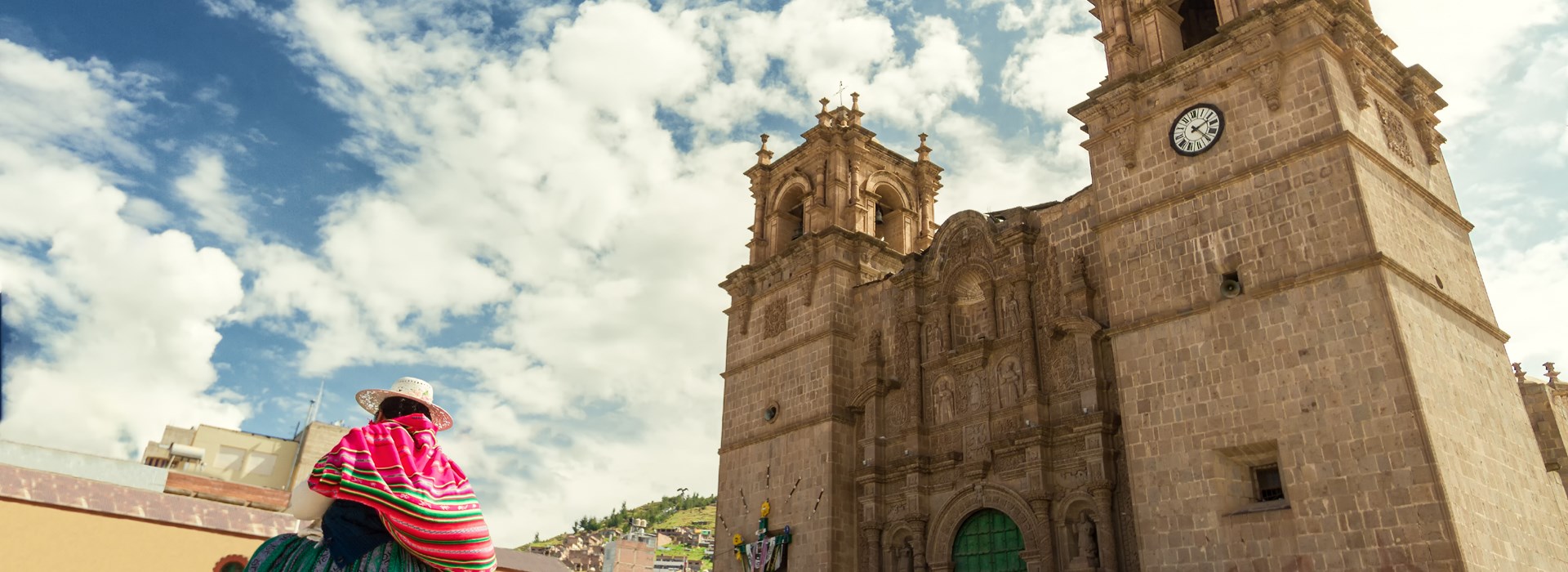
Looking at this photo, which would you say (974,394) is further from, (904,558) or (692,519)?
(692,519)

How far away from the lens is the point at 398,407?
4809 millimetres

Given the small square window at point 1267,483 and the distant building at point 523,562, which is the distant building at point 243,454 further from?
the small square window at point 1267,483

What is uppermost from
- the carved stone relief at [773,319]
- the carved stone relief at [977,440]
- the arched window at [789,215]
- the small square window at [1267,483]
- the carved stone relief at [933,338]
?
the arched window at [789,215]

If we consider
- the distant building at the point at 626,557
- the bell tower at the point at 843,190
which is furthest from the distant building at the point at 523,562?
the distant building at the point at 626,557

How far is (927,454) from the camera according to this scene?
60.6ft

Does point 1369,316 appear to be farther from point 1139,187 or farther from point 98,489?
point 98,489

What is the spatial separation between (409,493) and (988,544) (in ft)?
47.0

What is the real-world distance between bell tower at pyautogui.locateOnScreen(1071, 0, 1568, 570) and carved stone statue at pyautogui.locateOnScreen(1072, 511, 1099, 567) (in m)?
0.96

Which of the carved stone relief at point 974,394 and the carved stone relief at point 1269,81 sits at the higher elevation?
A: the carved stone relief at point 1269,81

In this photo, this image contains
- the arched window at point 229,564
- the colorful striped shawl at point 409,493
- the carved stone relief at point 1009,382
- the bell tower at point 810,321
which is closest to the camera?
the colorful striped shawl at point 409,493

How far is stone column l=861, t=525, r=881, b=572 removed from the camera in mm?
18438

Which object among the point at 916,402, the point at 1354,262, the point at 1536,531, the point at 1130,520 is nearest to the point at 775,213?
the point at 916,402

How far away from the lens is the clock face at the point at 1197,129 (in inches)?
591

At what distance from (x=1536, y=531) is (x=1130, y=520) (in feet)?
17.2
